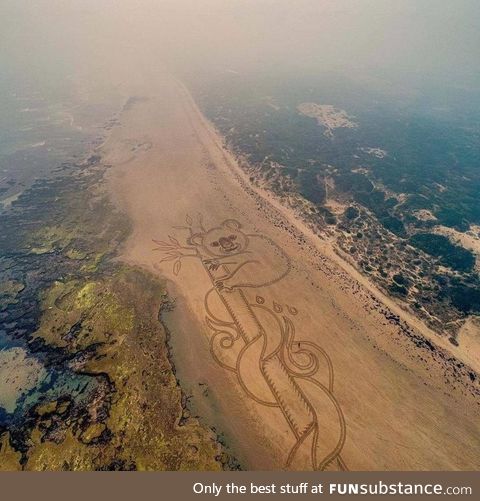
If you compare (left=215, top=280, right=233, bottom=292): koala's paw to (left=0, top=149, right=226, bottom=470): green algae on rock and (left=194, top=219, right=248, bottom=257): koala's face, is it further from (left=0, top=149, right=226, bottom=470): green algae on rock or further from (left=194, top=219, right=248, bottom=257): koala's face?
(left=0, top=149, right=226, bottom=470): green algae on rock

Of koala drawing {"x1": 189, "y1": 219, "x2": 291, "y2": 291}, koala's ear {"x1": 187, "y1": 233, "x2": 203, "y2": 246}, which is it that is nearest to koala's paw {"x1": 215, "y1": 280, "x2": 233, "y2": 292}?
koala drawing {"x1": 189, "y1": 219, "x2": 291, "y2": 291}

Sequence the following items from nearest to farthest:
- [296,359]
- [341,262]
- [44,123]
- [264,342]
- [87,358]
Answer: [296,359] → [87,358] → [264,342] → [341,262] → [44,123]

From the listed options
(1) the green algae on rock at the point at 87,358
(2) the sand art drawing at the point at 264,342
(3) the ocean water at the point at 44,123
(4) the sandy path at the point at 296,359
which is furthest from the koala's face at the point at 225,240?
(3) the ocean water at the point at 44,123

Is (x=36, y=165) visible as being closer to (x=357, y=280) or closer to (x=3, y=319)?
(x=3, y=319)

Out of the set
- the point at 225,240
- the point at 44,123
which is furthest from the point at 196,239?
the point at 44,123

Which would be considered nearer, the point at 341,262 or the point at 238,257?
the point at 341,262

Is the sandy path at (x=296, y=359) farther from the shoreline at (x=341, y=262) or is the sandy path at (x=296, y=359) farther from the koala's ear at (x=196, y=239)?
the shoreline at (x=341, y=262)

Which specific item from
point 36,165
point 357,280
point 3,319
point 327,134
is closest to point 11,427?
point 3,319

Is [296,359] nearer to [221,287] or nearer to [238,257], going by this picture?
[221,287]
